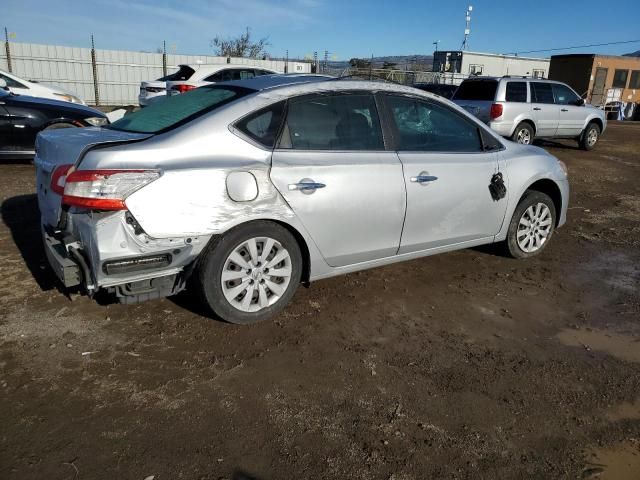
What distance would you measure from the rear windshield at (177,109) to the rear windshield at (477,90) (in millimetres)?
9296

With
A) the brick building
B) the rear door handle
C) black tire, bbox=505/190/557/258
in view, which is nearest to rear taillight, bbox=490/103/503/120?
black tire, bbox=505/190/557/258

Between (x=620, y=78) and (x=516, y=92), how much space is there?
797 inches

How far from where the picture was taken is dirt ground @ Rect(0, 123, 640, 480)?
2451 millimetres

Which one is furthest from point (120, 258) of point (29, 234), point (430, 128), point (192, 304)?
point (29, 234)

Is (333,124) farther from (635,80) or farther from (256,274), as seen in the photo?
(635,80)

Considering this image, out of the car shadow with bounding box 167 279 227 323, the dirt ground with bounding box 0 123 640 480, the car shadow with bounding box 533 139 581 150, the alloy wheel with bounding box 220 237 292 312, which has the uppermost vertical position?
the car shadow with bounding box 533 139 581 150

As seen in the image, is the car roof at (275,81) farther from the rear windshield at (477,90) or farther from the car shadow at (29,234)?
the rear windshield at (477,90)

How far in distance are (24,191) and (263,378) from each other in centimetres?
546

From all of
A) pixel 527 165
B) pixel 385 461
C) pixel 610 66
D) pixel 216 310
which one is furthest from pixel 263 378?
pixel 610 66

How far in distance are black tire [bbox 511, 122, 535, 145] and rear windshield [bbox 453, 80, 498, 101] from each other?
39.1 inches

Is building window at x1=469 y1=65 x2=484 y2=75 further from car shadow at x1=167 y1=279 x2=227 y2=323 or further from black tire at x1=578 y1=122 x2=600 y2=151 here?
car shadow at x1=167 y1=279 x2=227 y2=323

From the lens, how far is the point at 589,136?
1389cm

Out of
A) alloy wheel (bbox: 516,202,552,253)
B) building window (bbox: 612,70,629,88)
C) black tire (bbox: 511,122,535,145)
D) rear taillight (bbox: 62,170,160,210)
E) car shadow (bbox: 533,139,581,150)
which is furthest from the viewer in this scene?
building window (bbox: 612,70,629,88)

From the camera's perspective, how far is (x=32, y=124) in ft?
26.1
